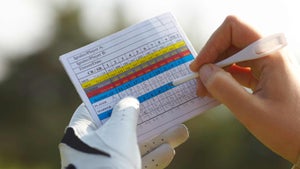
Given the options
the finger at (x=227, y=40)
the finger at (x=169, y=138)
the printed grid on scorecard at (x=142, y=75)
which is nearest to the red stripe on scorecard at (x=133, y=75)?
the printed grid on scorecard at (x=142, y=75)

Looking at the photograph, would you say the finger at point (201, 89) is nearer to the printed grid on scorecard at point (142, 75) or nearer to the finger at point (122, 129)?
the printed grid on scorecard at point (142, 75)

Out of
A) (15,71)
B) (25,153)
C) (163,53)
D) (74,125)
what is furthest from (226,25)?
(15,71)

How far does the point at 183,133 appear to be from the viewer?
11.0 feet

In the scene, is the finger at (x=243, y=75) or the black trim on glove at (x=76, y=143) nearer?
the black trim on glove at (x=76, y=143)

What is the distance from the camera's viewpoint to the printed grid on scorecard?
A: 3.29 m

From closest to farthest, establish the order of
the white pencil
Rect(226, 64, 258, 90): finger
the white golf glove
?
the white golf glove < the white pencil < Rect(226, 64, 258, 90): finger

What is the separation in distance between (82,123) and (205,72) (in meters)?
0.46

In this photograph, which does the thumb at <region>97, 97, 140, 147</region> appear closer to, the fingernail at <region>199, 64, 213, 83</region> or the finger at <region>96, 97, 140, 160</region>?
the finger at <region>96, 97, 140, 160</region>

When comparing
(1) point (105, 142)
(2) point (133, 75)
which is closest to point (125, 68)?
(2) point (133, 75)

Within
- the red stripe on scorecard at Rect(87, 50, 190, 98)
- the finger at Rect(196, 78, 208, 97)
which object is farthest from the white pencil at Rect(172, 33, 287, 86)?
the red stripe on scorecard at Rect(87, 50, 190, 98)

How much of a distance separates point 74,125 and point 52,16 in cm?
2189

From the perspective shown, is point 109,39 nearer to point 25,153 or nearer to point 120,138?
point 120,138

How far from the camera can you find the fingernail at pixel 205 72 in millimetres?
3230

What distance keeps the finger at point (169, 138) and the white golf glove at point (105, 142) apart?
7.4 inches
